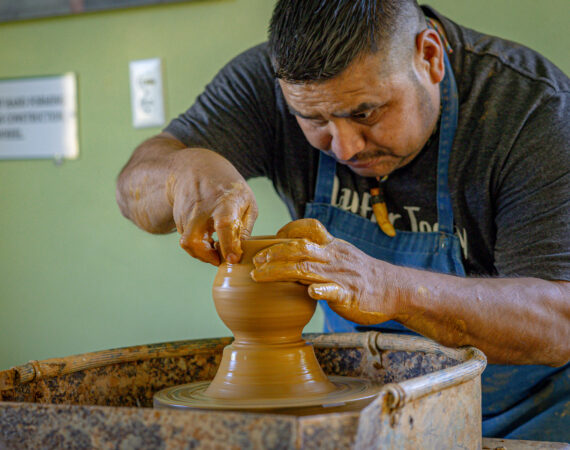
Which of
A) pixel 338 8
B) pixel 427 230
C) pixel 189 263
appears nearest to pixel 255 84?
pixel 338 8

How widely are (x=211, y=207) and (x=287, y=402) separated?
0.39m

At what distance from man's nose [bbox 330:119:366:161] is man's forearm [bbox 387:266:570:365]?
1.23ft

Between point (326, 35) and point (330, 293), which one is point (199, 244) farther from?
point (326, 35)

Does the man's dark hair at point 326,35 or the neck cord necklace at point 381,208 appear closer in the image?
the man's dark hair at point 326,35

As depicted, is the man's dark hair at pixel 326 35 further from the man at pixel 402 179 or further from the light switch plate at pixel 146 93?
the light switch plate at pixel 146 93

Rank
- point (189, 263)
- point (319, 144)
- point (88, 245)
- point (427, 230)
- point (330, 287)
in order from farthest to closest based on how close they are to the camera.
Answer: point (88, 245)
point (189, 263)
point (427, 230)
point (319, 144)
point (330, 287)

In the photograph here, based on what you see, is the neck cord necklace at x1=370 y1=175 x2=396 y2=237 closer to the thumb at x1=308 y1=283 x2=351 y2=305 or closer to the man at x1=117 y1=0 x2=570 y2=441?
the man at x1=117 y1=0 x2=570 y2=441

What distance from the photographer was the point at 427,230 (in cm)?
165

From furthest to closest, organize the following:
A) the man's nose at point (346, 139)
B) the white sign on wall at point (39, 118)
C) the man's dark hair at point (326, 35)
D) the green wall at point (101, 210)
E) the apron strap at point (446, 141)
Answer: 1. the white sign on wall at point (39, 118)
2. the green wall at point (101, 210)
3. the apron strap at point (446, 141)
4. the man's nose at point (346, 139)
5. the man's dark hair at point (326, 35)

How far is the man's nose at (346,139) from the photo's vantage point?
1.45 m

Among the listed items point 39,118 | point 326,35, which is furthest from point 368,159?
point 39,118

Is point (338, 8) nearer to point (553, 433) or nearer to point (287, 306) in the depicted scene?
point (287, 306)

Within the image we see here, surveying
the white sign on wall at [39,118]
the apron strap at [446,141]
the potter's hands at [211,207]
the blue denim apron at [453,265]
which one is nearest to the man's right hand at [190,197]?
the potter's hands at [211,207]

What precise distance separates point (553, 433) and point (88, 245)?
185cm
